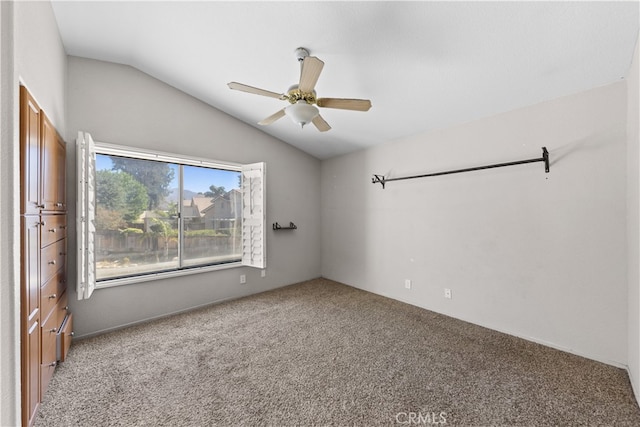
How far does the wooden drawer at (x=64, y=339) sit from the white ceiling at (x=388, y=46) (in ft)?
8.56

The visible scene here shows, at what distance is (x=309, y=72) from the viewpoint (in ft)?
5.87

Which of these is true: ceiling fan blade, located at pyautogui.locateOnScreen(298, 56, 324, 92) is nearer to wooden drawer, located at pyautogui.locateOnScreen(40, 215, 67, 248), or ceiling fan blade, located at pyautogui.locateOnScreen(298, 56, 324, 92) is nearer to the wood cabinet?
the wood cabinet

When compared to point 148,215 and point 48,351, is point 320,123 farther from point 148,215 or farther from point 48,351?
point 48,351

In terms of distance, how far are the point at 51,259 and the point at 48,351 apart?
63cm

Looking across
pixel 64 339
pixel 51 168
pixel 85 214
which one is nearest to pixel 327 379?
pixel 64 339

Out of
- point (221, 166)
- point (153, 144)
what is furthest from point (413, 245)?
point (153, 144)

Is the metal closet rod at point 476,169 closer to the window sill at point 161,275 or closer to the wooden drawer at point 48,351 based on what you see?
the window sill at point 161,275

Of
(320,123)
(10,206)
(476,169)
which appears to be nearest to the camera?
(10,206)

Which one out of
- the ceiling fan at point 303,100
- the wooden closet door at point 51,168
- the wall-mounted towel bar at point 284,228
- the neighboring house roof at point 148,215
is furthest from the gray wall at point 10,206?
the wall-mounted towel bar at point 284,228

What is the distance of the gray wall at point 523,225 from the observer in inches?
84.4

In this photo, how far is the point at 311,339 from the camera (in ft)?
8.55

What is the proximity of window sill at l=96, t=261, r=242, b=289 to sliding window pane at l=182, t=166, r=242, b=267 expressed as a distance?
134mm

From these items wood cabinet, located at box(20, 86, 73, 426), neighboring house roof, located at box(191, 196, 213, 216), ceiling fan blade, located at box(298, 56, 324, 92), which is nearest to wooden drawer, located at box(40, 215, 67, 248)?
wood cabinet, located at box(20, 86, 73, 426)

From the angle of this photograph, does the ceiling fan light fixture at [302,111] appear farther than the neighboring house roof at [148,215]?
No
